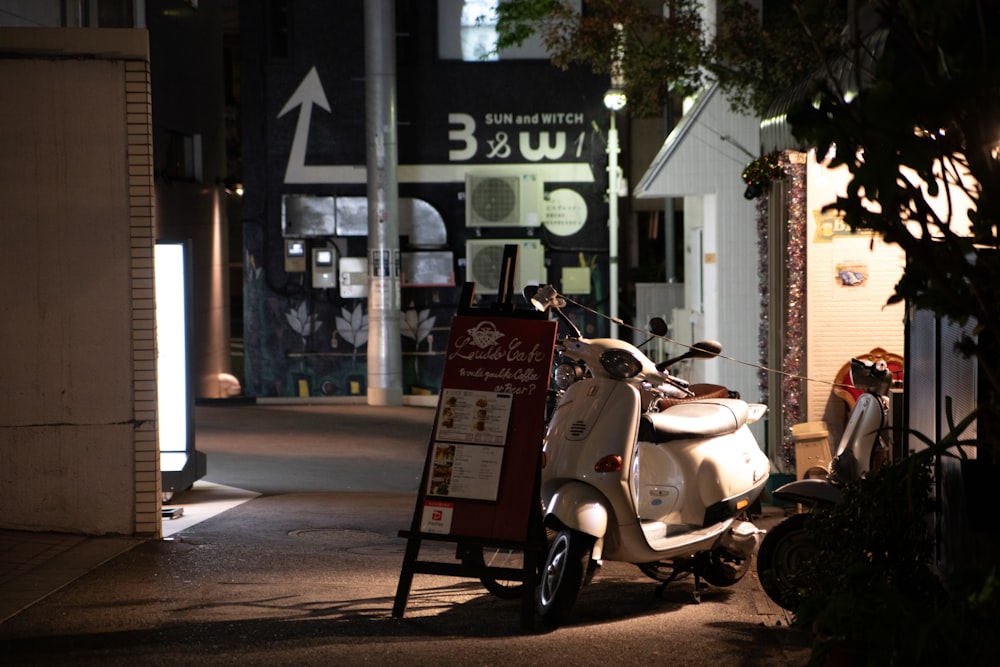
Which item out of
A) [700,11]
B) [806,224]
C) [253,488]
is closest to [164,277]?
[253,488]

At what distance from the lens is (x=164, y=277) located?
35.9 feet

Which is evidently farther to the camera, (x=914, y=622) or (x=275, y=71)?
(x=275, y=71)

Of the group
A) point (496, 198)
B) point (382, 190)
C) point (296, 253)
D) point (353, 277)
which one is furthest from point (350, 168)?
point (496, 198)

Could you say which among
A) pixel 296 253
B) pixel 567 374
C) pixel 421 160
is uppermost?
pixel 421 160

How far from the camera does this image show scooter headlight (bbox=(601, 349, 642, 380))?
7098 millimetres

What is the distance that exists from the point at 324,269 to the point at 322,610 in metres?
13.5

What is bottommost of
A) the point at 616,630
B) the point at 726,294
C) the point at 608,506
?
the point at 616,630

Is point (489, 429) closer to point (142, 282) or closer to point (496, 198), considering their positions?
point (142, 282)

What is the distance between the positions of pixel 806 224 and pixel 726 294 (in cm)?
267

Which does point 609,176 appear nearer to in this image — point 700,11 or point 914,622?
point 700,11

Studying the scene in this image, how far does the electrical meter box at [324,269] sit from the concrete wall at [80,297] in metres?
11.3

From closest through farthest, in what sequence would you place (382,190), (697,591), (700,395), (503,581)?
1. (697,591)
2. (503,581)
3. (700,395)
4. (382,190)

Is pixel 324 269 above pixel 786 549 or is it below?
above

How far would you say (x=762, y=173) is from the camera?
459 inches
